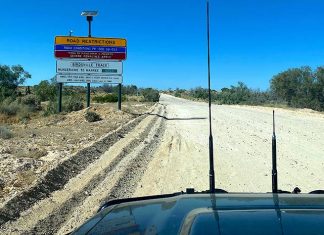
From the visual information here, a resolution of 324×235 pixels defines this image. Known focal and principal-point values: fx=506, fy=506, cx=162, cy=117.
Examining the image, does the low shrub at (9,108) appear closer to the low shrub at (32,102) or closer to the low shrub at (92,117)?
the low shrub at (32,102)

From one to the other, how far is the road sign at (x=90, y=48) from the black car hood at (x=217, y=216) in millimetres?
31771

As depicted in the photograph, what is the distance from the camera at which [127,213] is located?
288 cm

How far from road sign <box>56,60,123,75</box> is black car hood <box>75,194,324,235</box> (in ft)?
104

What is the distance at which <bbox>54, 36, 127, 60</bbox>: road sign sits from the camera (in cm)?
3403

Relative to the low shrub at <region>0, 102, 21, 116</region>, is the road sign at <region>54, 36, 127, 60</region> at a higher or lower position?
higher

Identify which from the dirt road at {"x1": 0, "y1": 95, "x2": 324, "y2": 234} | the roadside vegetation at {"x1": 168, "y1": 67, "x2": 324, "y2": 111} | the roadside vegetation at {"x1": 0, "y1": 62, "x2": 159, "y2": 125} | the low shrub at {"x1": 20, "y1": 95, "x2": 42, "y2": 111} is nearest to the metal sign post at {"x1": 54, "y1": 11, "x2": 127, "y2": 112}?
the roadside vegetation at {"x1": 0, "y1": 62, "x2": 159, "y2": 125}

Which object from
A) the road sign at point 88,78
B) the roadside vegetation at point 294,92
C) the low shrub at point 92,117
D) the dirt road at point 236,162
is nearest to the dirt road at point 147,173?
the dirt road at point 236,162

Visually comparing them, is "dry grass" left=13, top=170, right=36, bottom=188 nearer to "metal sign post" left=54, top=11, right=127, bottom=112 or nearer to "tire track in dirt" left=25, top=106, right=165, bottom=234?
"tire track in dirt" left=25, top=106, right=165, bottom=234

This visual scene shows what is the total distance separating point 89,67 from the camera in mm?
34375

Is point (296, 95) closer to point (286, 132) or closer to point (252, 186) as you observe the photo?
point (286, 132)

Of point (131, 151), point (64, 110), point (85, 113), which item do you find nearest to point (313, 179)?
point (131, 151)

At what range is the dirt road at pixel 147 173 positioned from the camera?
8.74 metres

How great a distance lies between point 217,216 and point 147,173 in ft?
33.2

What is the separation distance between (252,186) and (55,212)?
13.7ft
